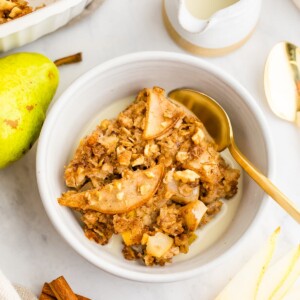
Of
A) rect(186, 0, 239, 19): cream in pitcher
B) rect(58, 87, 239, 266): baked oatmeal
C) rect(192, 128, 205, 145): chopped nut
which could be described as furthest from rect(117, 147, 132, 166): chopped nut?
rect(186, 0, 239, 19): cream in pitcher

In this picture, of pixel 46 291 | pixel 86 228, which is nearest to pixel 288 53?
pixel 86 228

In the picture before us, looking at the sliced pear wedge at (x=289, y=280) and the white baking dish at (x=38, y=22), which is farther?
the sliced pear wedge at (x=289, y=280)

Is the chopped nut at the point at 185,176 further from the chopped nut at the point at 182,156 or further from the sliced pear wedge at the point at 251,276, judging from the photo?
the sliced pear wedge at the point at 251,276

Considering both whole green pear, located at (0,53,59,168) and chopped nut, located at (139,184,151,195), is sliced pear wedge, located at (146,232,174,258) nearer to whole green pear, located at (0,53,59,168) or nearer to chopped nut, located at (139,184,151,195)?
chopped nut, located at (139,184,151,195)

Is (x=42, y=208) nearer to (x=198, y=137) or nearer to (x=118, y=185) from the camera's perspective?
(x=118, y=185)

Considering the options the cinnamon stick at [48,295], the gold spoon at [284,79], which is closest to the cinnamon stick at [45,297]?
the cinnamon stick at [48,295]

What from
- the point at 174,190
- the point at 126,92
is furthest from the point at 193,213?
the point at 126,92
